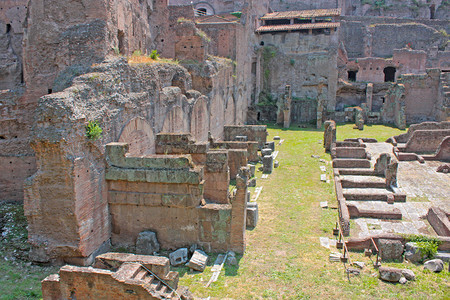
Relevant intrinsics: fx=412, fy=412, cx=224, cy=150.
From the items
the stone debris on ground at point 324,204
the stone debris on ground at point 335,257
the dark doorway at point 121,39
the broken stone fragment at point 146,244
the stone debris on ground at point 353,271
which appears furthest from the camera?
the dark doorway at point 121,39

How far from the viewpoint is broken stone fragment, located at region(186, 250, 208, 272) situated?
9008mm

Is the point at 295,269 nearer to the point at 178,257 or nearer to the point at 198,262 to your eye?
the point at 198,262

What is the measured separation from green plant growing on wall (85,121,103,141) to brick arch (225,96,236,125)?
14158 mm

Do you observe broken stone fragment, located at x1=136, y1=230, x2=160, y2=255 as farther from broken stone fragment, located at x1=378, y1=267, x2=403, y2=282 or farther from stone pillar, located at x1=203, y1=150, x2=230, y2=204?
broken stone fragment, located at x1=378, y1=267, x2=403, y2=282

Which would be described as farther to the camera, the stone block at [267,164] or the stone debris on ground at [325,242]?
the stone block at [267,164]

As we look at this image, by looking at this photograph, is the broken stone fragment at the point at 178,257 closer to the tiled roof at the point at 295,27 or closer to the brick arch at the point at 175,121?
the brick arch at the point at 175,121

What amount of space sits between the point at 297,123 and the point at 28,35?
20.8m

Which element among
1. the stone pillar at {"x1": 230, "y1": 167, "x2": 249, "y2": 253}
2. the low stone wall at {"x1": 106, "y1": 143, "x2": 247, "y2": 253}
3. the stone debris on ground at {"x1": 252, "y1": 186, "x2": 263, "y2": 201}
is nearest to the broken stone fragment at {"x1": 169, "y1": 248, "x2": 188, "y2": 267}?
the low stone wall at {"x1": 106, "y1": 143, "x2": 247, "y2": 253}

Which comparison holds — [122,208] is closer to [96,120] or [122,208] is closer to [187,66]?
[96,120]

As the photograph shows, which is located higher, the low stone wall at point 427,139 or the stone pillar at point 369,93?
the stone pillar at point 369,93

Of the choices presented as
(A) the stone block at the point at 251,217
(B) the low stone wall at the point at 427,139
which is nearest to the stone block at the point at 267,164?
(A) the stone block at the point at 251,217

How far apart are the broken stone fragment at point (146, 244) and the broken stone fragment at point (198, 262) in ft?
3.41

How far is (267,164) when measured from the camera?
55.6 feet

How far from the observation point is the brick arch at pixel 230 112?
23219 mm
